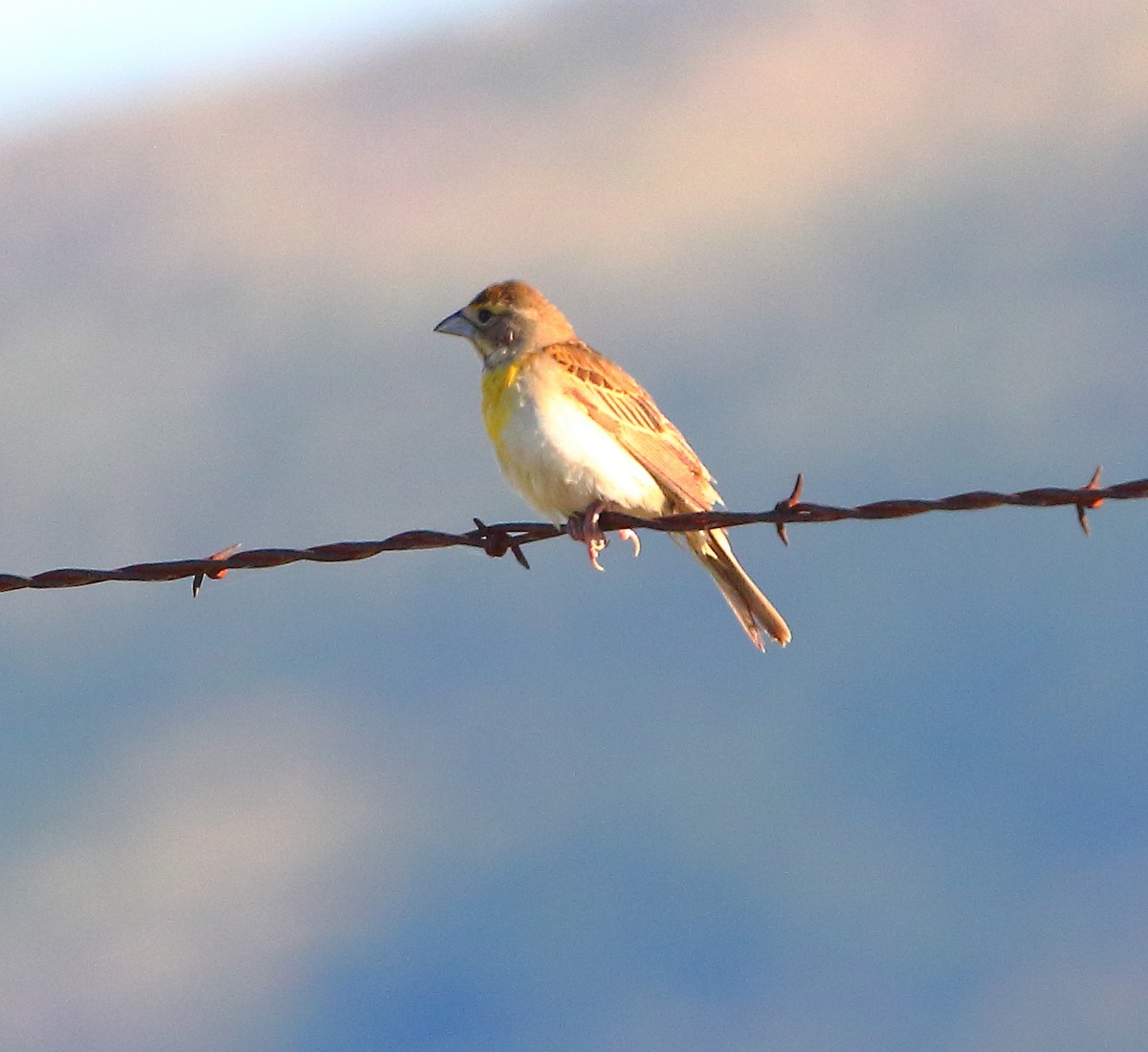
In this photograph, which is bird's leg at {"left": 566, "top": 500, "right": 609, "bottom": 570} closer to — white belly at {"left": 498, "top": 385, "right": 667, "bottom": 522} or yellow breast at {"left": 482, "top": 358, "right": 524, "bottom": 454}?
white belly at {"left": 498, "top": 385, "right": 667, "bottom": 522}

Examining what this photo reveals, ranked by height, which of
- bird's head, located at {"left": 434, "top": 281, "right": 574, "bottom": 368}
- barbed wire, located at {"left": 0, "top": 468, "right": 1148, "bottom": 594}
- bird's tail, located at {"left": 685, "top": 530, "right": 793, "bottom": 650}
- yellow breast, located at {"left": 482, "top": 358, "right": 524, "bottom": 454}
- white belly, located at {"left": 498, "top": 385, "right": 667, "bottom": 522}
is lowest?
barbed wire, located at {"left": 0, "top": 468, "right": 1148, "bottom": 594}

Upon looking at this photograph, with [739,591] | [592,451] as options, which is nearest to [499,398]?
[592,451]

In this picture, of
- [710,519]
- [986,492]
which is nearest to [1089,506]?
[986,492]

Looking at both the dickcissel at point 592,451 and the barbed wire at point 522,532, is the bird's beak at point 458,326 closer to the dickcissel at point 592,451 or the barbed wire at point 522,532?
the dickcissel at point 592,451

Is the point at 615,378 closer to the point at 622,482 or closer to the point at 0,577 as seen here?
the point at 622,482

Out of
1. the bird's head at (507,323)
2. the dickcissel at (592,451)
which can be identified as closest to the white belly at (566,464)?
the dickcissel at (592,451)

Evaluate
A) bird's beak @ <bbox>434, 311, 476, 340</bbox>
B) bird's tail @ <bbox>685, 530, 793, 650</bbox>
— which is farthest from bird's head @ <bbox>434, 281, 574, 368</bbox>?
bird's tail @ <bbox>685, 530, 793, 650</bbox>
